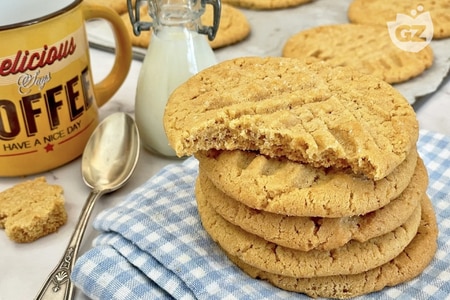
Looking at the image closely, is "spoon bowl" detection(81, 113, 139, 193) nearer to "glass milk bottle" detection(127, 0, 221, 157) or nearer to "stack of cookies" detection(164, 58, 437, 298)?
"glass milk bottle" detection(127, 0, 221, 157)

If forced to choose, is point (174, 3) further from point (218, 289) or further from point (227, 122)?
point (218, 289)

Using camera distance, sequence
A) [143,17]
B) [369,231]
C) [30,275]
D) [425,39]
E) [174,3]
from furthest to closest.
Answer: [143,17] < [425,39] < [174,3] < [30,275] < [369,231]

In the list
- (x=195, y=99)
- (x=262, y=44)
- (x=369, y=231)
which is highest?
(x=195, y=99)

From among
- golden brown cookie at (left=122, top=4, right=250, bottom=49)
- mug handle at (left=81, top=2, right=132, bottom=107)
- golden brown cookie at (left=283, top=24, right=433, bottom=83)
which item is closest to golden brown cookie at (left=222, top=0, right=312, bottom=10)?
golden brown cookie at (left=122, top=4, right=250, bottom=49)

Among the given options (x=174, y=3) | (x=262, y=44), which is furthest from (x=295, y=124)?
(x=262, y=44)

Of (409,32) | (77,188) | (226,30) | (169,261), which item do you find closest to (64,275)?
(169,261)

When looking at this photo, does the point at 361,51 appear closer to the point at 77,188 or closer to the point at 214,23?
the point at 214,23
